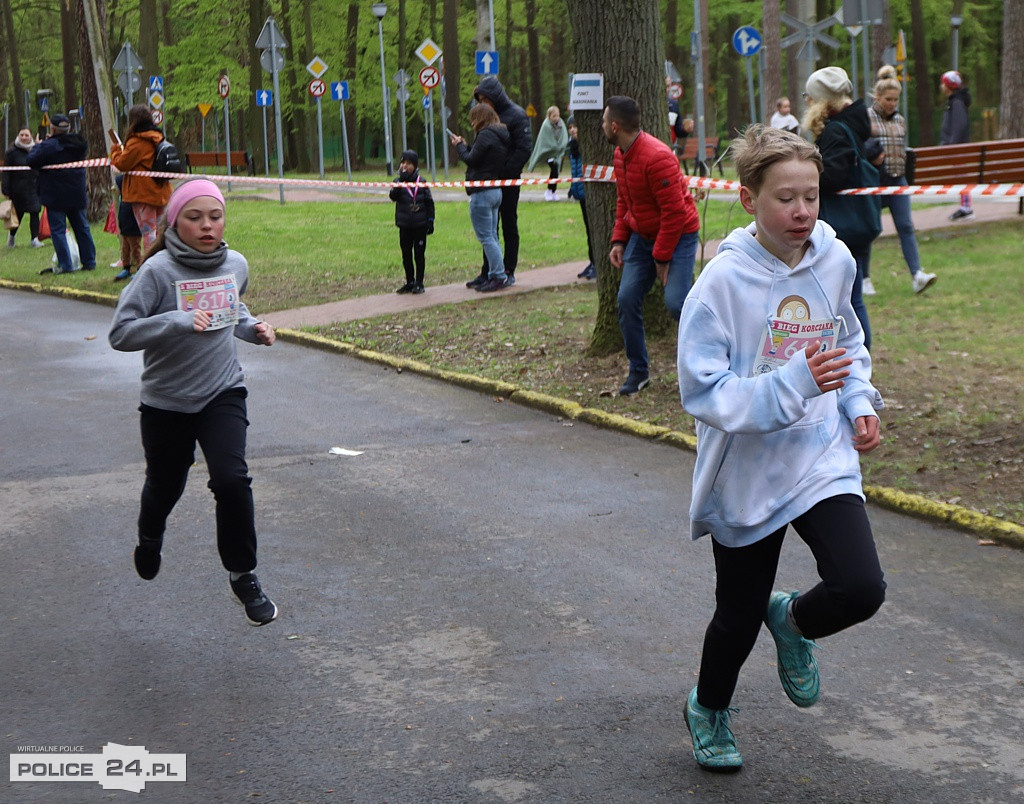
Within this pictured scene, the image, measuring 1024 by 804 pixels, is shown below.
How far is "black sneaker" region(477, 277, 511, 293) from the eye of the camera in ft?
49.0

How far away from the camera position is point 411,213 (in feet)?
49.0

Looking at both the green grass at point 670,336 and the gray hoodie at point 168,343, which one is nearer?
the gray hoodie at point 168,343

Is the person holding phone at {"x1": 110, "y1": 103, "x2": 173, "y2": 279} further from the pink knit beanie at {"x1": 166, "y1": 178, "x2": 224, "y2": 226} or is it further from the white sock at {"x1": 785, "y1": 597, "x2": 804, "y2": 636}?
Result: the white sock at {"x1": 785, "y1": 597, "x2": 804, "y2": 636}

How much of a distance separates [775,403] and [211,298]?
8.41ft

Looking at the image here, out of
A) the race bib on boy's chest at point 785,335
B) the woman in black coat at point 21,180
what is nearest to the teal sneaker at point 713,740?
the race bib on boy's chest at point 785,335

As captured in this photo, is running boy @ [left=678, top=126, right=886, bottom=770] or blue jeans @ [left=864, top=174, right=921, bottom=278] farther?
blue jeans @ [left=864, top=174, right=921, bottom=278]

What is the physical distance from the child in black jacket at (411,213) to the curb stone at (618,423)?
7.43 feet

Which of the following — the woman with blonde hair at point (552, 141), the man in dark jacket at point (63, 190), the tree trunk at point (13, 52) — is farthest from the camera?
the tree trunk at point (13, 52)

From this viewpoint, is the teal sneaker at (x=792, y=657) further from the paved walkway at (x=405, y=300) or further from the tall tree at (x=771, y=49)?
the tall tree at (x=771, y=49)

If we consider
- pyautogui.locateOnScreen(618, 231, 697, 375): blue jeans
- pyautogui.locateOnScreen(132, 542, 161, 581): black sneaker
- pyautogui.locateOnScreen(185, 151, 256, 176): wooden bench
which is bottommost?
pyautogui.locateOnScreen(132, 542, 161, 581): black sneaker

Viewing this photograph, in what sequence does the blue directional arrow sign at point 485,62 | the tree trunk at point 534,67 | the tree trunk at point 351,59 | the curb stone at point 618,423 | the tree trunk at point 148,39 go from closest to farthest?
1. the curb stone at point 618,423
2. the blue directional arrow sign at point 485,62
3. the tree trunk at point 148,39
4. the tree trunk at point 351,59
5. the tree trunk at point 534,67

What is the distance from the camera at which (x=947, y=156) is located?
17.4 metres

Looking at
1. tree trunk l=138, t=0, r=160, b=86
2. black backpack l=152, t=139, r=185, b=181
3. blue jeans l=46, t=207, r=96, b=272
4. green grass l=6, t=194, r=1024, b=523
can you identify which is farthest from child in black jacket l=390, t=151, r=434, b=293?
tree trunk l=138, t=0, r=160, b=86

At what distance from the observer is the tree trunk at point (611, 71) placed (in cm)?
1034
